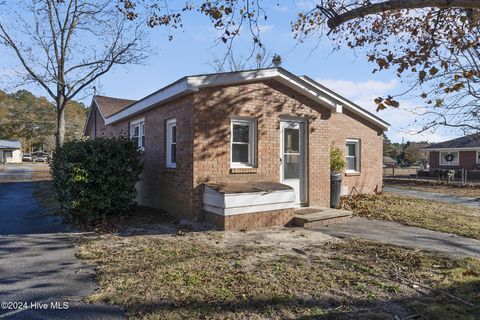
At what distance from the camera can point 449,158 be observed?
34938mm

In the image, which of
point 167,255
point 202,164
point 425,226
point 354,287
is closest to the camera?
point 354,287

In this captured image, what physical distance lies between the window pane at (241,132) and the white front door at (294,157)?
1.13 m

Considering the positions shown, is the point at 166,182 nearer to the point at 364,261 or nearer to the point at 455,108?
the point at 364,261

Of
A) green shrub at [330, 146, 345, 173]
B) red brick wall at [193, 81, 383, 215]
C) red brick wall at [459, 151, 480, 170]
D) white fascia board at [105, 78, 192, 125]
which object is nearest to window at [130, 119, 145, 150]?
white fascia board at [105, 78, 192, 125]

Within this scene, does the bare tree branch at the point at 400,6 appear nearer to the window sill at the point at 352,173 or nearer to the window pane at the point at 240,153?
the window pane at the point at 240,153

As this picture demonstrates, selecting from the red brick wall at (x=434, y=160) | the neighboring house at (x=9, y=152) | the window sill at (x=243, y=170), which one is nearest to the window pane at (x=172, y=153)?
the window sill at (x=243, y=170)

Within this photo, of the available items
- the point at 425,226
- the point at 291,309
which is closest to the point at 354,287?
the point at 291,309

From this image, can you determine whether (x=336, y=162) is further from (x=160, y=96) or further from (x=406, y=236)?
(x=160, y=96)

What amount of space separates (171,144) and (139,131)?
10.3 feet

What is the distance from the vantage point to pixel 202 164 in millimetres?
8391

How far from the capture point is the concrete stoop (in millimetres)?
8602

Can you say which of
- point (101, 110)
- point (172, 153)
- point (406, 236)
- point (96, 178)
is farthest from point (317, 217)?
point (101, 110)

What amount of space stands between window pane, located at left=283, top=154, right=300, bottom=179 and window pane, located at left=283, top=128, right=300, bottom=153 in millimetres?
174

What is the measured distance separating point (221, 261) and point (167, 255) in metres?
1.00
